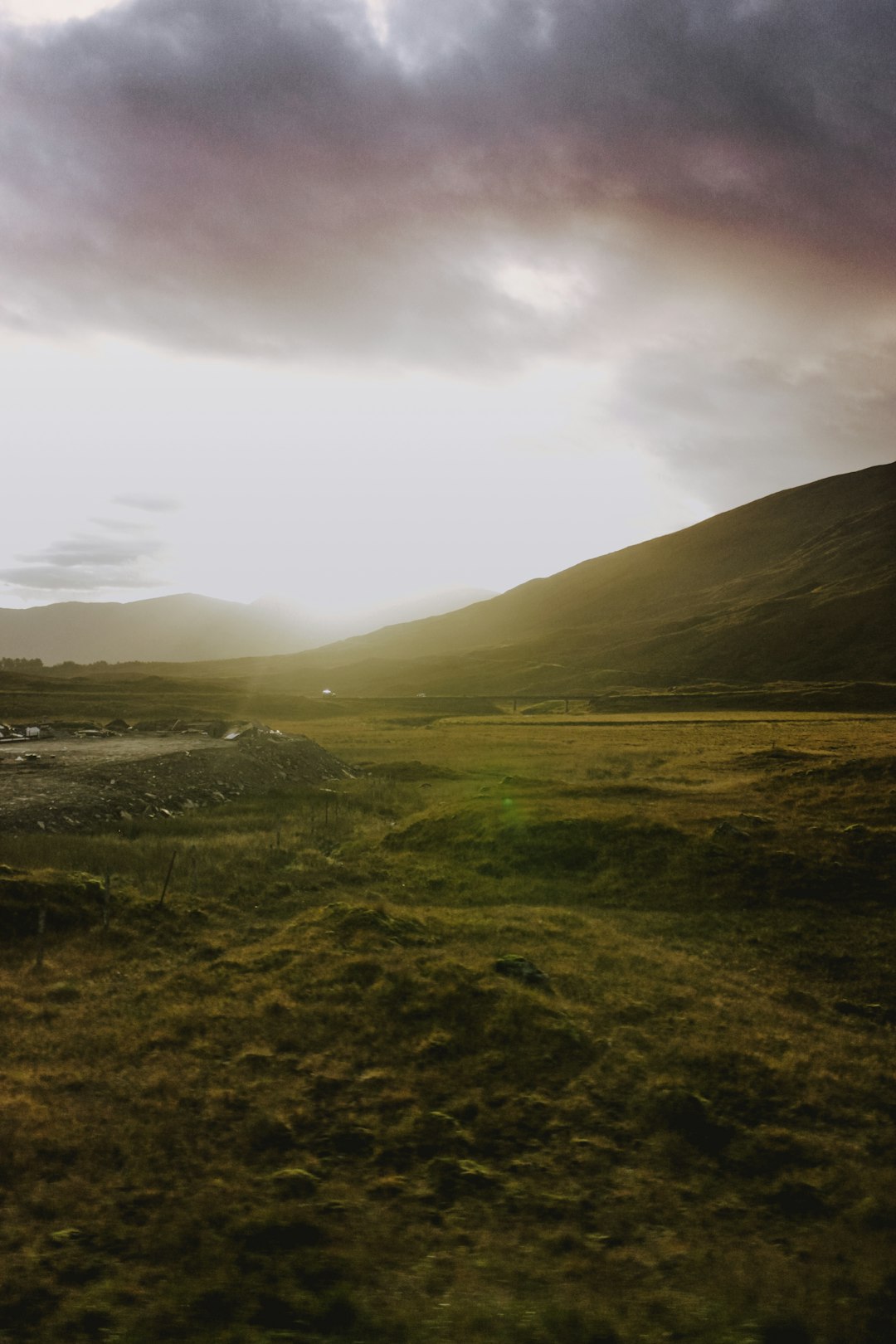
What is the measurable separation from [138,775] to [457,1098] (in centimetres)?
2886

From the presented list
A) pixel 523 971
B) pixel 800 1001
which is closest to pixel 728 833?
pixel 800 1001

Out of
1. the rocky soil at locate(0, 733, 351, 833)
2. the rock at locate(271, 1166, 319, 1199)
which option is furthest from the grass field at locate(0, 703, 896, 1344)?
the rocky soil at locate(0, 733, 351, 833)

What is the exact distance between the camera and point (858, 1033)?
43.7ft

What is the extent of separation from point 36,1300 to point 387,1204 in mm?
3422

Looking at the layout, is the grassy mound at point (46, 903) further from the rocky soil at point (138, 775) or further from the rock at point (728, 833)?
the rock at point (728, 833)

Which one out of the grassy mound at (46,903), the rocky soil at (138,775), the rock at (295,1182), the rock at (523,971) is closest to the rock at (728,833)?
the rock at (523,971)

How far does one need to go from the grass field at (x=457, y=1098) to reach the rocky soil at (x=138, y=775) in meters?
6.29

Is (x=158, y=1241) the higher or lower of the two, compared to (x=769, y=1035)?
higher

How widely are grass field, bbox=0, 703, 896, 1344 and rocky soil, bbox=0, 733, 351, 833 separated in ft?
20.6

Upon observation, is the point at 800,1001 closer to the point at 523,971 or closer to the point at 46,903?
the point at 523,971

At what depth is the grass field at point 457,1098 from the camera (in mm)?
6977

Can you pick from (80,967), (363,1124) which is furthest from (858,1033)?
(80,967)

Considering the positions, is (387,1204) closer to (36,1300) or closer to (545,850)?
(36,1300)

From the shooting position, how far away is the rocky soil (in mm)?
30250
